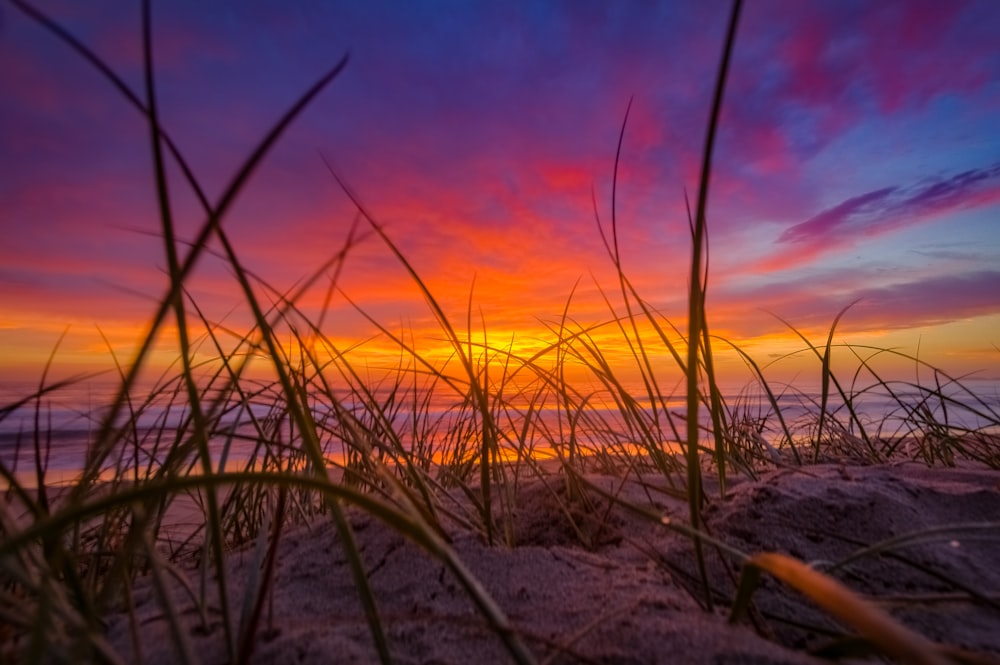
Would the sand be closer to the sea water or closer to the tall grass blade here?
the tall grass blade

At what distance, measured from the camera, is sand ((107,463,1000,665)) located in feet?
3.02

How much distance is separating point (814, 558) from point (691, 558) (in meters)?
0.26

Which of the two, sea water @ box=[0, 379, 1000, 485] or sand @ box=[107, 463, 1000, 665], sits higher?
sea water @ box=[0, 379, 1000, 485]

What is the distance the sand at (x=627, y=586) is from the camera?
0.92 metres

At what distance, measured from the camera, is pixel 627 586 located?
114 centimetres

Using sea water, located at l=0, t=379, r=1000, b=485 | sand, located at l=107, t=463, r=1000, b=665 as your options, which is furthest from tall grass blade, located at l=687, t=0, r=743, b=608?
sea water, located at l=0, t=379, r=1000, b=485

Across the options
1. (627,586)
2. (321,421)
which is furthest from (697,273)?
(321,421)

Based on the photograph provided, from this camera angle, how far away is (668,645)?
2.95 ft

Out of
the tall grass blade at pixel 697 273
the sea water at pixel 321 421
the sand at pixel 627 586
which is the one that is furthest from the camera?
the sea water at pixel 321 421

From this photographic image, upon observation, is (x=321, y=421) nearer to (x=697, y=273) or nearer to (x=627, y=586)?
(x=627, y=586)

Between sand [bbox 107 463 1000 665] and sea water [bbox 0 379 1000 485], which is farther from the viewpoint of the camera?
sea water [bbox 0 379 1000 485]

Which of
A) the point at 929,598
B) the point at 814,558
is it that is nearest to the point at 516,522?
the point at 814,558

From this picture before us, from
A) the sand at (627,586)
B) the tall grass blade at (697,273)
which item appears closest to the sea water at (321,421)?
the sand at (627,586)

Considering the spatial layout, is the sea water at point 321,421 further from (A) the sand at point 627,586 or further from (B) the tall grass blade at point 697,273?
(B) the tall grass blade at point 697,273
